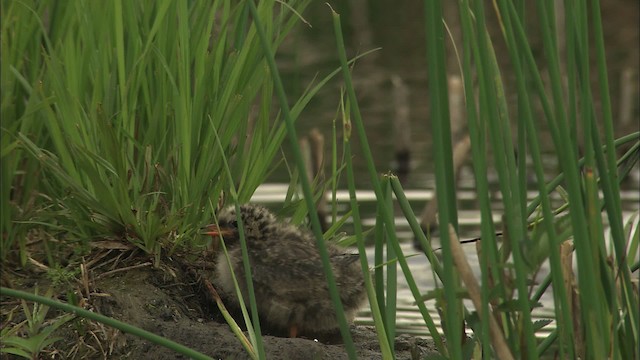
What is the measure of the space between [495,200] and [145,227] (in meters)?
4.61

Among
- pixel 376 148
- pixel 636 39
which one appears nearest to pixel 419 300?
pixel 376 148

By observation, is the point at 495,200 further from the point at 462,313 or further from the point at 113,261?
the point at 462,313

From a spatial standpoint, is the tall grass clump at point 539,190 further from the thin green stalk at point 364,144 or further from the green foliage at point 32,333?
the green foliage at point 32,333

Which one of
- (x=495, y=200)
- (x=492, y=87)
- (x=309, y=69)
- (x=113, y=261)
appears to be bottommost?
(x=113, y=261)

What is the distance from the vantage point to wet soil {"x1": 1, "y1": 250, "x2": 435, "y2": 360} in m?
3.47

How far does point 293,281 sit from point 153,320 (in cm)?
43

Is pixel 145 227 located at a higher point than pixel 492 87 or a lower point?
lower

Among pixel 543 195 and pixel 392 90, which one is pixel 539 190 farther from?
pixel 392 90

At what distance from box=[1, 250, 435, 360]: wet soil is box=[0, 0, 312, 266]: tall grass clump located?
87mm

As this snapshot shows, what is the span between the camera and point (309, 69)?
12.1 meters

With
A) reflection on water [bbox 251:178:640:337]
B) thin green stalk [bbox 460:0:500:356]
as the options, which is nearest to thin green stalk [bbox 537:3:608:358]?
thin green stalk [bbox 460:0:500:356]

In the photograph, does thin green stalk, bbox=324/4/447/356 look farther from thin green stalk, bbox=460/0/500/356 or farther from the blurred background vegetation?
thin green stalk, bbox=460/0/500/356

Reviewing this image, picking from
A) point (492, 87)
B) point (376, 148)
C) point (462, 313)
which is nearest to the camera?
point (492, 87)

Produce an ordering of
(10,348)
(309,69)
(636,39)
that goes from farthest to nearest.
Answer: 1. (636,39)
2. (309,69)
3. (10,348)
